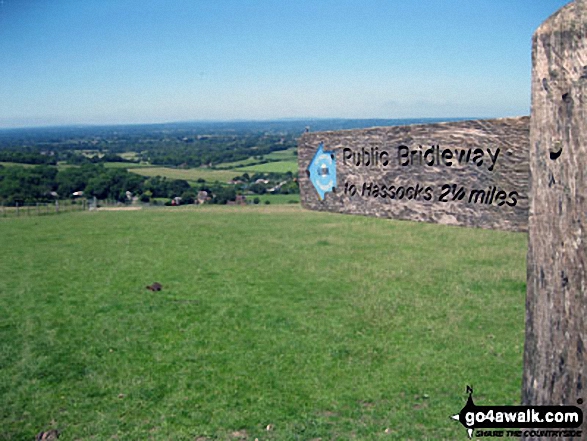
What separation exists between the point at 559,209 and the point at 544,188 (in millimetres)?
77

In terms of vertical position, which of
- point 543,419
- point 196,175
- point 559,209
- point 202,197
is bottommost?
point 202,197

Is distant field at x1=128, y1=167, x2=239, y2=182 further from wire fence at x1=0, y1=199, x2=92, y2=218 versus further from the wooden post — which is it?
the wooden post

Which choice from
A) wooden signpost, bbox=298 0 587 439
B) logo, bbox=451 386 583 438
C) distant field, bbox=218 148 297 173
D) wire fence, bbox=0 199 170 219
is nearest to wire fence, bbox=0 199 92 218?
wire fence, bbox=0 199 170 219

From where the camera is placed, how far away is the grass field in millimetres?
6215

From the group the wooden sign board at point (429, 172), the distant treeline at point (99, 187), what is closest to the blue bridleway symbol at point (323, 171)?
the wooden sign board at point (429, 172)

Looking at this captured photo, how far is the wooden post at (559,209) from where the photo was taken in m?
1.49

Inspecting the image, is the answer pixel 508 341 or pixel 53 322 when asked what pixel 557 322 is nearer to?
pixel 508 341

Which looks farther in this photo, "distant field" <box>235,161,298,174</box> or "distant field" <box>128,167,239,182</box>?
"distant field" <box>235,161,298,174</box>

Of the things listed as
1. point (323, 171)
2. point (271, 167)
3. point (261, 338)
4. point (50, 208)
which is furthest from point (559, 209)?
point (271, 167)

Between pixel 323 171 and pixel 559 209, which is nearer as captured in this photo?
pixel 559 209

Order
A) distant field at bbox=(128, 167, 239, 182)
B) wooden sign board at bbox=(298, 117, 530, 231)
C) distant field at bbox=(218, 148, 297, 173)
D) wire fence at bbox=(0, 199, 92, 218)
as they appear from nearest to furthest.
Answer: wooden sign board at bbox=(298, 117, 530, 231)
wire fence at bbox=(0, 199, 92, 218)
distant field at bbox=(128, 167, 239, 182)
distant field at bbox=(218, 148, 297, 173)

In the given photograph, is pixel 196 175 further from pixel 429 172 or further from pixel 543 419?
pixel 543 419

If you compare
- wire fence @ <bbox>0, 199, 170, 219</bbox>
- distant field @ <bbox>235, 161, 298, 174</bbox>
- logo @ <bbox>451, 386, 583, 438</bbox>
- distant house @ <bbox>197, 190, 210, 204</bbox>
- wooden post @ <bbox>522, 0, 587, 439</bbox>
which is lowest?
distant house @ <bbox>197, 190, 210, 204</bbox>

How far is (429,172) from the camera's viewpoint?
2.16 m
